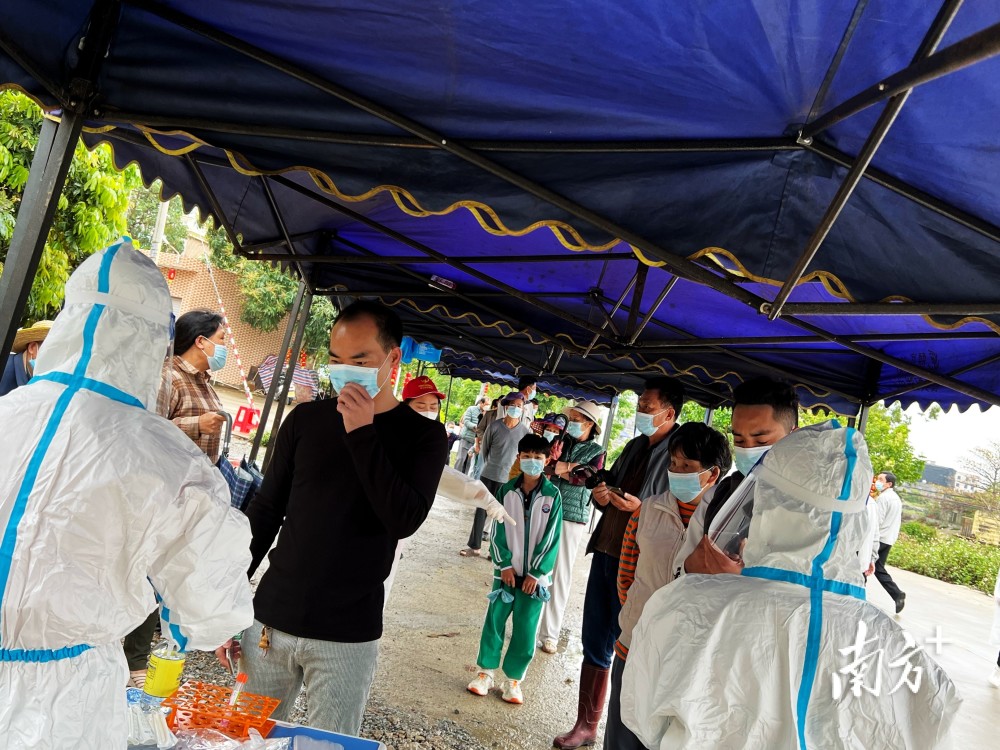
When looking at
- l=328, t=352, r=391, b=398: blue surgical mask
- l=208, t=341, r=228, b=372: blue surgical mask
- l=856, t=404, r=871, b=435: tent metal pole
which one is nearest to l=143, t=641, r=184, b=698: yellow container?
l=328, t=352, r=391, b=398: blue surgical mask

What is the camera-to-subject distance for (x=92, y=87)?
2281 mm

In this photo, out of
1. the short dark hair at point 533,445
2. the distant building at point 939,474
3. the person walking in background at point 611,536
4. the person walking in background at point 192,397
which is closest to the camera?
the person walking in background at point 192,397

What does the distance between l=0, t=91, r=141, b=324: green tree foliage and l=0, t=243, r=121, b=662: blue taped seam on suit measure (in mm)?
9727

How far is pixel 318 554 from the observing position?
2312mm

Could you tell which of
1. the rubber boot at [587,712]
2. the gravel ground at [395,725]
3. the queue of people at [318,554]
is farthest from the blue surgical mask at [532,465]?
the queue of people at [318,554]

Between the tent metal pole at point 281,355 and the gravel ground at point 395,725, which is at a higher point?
the tent metal pole at point 281,355

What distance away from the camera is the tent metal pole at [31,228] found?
2.38 meters

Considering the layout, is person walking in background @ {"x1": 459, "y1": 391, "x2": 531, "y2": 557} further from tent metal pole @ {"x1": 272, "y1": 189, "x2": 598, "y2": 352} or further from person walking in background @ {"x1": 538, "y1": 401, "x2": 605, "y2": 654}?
tent metal pole @ {"x1": 272, "y1": 189, "x2": 598, "y2": 352}

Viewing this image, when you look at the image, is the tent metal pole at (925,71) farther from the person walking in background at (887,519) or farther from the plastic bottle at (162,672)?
the person walking in background at (887,519)

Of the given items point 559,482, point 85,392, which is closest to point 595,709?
point 559,482

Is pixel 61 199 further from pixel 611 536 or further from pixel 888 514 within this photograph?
pixel 888 514

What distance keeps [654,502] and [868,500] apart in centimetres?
165

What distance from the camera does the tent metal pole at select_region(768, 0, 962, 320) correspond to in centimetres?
144

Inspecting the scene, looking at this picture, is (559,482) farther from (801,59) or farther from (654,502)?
(801,59)
